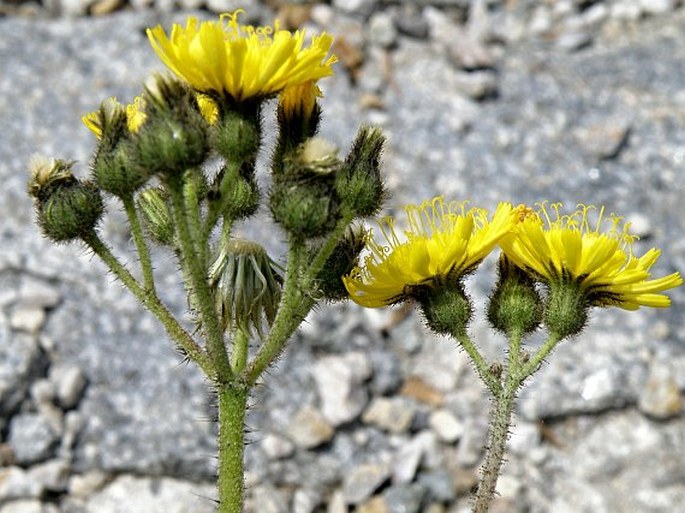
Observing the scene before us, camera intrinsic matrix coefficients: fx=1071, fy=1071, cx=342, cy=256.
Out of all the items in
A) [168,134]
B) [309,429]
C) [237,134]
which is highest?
[309,429]

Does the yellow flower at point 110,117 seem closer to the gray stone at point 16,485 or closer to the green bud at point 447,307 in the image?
the green bud at point 447,307

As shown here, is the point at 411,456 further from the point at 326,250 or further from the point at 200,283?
the point at 200,283

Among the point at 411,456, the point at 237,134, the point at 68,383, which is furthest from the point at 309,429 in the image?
the point at 237,134

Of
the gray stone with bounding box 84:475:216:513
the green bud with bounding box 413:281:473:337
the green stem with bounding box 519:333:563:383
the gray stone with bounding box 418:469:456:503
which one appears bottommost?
the green stem with bounding box 519:333:563:383

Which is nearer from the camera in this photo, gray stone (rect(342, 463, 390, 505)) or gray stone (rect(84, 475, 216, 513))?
gray stone (rect(84, 475, 216, 513))

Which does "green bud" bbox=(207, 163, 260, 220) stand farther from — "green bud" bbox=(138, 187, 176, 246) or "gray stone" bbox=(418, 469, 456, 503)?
"gray stone" bbox=(418, 469, 456, 503)

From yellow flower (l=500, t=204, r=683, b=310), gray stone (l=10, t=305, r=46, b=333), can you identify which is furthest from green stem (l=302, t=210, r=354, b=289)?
gray stone (l=10, t=305, r=46, b=333)
